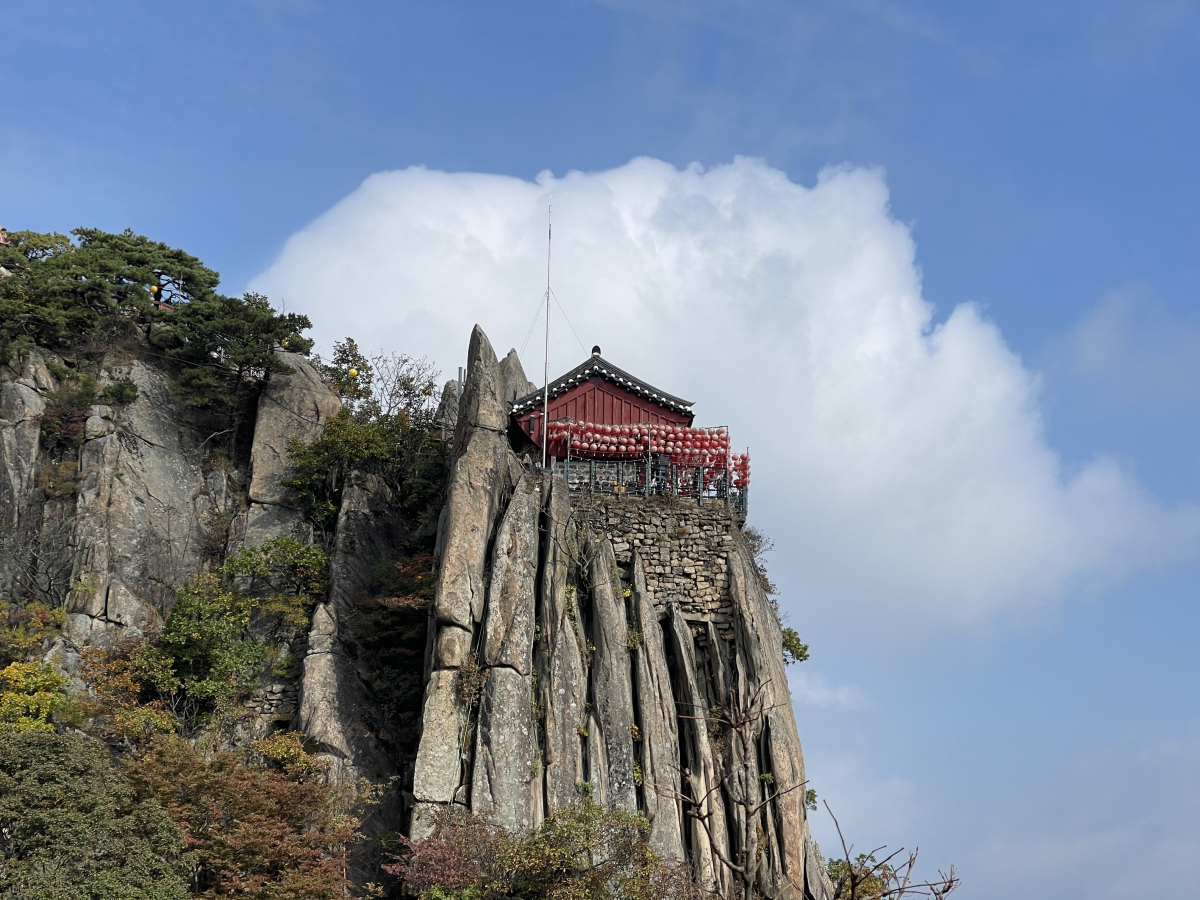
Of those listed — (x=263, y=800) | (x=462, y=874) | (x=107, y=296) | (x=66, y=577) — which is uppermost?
(x=107, y=296)

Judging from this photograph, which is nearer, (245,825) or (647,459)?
(245,825)

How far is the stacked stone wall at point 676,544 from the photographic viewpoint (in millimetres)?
34219

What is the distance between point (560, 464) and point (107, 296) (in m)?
18.4

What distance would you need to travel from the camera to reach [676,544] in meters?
34.8

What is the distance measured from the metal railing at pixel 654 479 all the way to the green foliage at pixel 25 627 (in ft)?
50.4

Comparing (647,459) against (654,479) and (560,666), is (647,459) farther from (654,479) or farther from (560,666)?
(560,666)

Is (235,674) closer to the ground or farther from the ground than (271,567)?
closer to the ground

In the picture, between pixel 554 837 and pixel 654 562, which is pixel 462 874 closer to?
pixel 554 837

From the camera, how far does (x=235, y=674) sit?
1268 inches

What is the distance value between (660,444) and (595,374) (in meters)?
4.39

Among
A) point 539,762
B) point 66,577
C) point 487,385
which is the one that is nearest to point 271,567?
point 66,577

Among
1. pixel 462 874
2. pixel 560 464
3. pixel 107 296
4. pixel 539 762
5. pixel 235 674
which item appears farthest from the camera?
pixel 107 296

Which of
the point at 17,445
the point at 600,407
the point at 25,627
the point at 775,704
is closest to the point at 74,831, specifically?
the point at 25,627

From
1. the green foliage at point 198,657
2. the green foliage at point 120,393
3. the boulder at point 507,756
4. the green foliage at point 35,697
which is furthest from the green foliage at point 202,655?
the green foliage at point 120,393
